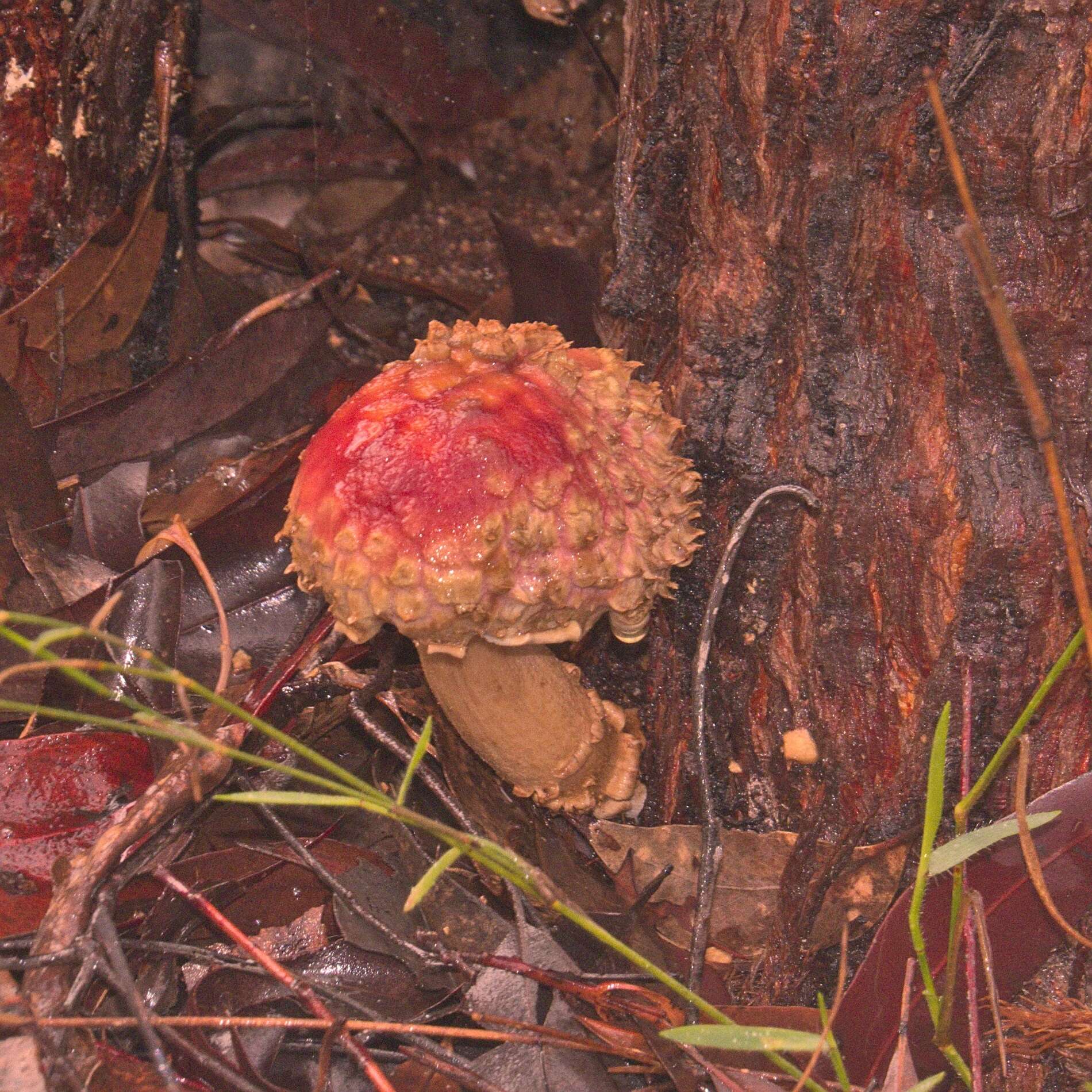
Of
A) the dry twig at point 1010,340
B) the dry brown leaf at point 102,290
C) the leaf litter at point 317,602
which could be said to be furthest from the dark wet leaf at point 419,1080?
the dry brown leaf at point 102,290

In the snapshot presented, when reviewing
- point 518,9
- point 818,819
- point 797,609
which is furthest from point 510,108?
point 818,819

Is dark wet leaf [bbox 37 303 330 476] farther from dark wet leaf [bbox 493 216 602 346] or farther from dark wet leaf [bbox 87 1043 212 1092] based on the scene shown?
dark wet leaf [bbox 87 1043 212 1092]

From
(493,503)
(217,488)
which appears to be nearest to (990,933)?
(493,503)

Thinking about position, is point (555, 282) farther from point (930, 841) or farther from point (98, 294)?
point (930, 841)

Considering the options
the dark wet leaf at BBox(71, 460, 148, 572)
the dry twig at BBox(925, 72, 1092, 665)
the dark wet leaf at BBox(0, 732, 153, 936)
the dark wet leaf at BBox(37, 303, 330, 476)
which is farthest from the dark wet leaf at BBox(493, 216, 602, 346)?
the dark wet leaf at BBox(0, 732, 153, 936)

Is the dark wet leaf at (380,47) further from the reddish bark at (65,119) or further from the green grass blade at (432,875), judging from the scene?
the green grass blade at (432,875)
